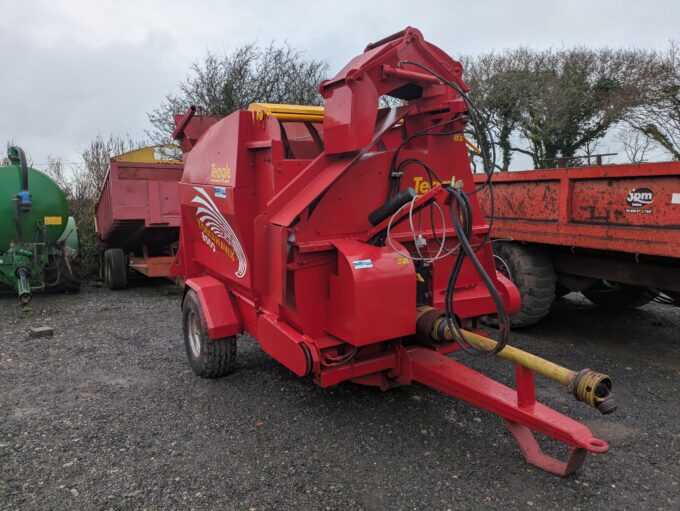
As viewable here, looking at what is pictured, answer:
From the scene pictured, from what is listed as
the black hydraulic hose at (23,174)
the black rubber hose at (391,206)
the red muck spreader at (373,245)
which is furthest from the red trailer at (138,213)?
the black rubber hose at (391,206)

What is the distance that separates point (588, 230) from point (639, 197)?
52 cm

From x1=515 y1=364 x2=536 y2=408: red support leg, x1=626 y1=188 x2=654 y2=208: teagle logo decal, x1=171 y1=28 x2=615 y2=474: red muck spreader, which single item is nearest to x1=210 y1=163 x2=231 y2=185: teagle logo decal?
x1=171 y1=28 x2=615 y2=474: red muck spreader

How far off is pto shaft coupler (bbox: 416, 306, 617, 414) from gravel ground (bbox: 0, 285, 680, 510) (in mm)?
582

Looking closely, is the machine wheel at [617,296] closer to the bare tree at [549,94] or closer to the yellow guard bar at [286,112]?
the yellow guard bar at [286,112]

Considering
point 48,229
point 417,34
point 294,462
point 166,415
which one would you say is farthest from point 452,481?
point 48,229

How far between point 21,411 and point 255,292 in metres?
1.92

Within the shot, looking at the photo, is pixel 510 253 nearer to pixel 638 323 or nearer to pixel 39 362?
pixel 638 323

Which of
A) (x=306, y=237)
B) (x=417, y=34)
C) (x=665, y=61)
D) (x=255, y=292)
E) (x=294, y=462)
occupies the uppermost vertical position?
(x=665, y=61)

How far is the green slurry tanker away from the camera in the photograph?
286 inches

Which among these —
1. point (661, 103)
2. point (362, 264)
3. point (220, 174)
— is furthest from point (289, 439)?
point (661, 103)

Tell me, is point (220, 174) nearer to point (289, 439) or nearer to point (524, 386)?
point (289, 439)

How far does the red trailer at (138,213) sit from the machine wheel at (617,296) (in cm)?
603

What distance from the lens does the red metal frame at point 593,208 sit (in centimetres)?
396

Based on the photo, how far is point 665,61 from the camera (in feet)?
43.5
